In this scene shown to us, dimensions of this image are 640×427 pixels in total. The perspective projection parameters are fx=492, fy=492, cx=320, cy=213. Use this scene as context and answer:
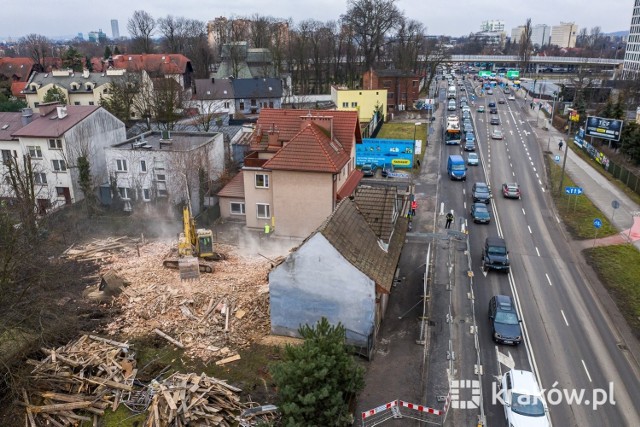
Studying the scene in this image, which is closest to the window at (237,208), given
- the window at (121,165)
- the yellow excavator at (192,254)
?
the yellow excavator at (192,254)

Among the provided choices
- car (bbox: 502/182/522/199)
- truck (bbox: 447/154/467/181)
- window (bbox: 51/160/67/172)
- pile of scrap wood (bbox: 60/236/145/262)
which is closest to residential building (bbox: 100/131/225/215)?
window (bbox: 51/160/67/172)

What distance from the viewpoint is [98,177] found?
42.8 m

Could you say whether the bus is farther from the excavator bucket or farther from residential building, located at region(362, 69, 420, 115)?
the excavator bucket

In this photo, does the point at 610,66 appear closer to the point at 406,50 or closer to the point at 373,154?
the point at 406,50

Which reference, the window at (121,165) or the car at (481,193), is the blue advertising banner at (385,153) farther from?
the window at (121,165)

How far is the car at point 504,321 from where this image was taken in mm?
22578

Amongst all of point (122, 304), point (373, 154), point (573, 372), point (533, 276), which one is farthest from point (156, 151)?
point (573, 372)

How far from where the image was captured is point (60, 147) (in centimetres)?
4078

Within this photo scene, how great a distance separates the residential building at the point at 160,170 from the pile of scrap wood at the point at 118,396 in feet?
64.7

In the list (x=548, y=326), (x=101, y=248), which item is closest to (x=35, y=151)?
A: (x=101, y=248)

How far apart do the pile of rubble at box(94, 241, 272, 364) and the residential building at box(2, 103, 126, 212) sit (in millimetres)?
15962

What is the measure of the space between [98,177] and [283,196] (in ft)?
62.6

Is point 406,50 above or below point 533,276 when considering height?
above

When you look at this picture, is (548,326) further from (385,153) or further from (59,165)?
(59,165)
